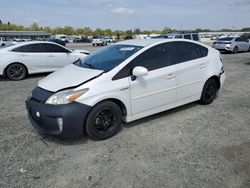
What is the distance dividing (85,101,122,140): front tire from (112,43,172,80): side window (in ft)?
1.69

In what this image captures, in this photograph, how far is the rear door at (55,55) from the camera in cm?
1042

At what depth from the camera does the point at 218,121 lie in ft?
17.1

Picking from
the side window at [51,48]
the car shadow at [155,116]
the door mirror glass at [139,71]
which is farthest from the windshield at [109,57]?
the side window at [51,48]

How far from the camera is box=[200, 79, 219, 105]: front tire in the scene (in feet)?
19.6

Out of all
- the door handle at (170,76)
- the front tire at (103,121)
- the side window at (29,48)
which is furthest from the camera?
the side window at (29,48)

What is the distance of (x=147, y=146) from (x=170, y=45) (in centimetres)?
219

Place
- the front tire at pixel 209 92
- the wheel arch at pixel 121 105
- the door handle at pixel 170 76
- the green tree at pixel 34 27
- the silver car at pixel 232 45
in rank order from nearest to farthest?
1. the wheel arch at pixel 121 105
2. the door handle at pixel 170 76
3. the front tire at pixel 209 92
4. the silver car at pixel 232 45
5. the green tree at pixel 34 27

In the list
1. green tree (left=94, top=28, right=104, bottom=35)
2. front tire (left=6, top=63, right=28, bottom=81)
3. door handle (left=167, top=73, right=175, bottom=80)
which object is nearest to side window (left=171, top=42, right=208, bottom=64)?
door handle (left=167, top=73, right=175, bottom=80)

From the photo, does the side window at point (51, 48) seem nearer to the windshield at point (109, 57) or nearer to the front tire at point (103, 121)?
the windshield at point (109, 57)

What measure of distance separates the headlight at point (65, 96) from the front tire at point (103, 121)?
336mm

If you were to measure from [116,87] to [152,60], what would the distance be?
3.29ft

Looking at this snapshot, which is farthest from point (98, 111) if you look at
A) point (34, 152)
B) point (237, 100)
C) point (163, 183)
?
point (237, 100)

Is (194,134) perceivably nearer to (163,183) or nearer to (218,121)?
(218,121)

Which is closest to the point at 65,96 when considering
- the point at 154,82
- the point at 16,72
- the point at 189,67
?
the point at 154,82
